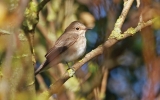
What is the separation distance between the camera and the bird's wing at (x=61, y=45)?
5113mm

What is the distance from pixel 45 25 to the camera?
5875mm

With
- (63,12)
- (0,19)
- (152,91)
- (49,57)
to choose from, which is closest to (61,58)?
(49,57)

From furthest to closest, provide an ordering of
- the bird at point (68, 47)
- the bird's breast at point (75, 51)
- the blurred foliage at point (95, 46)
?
the blurred foliage at point (95, 46) < the bird's breast at point (75, 51) < the bird at point (68, 47)

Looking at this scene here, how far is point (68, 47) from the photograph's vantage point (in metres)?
5.38

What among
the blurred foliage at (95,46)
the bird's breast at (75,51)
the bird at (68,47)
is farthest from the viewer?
the blurred foliage at (95,46)

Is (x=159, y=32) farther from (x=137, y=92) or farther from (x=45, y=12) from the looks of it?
(x=45, y=12)

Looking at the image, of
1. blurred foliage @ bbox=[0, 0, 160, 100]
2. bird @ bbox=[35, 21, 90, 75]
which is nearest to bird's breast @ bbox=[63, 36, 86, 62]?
bird @ bbox=[35, 21, 90, 75]

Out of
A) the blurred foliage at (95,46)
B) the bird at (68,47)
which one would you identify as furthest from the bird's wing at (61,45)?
the blurred foliage at (95,46)

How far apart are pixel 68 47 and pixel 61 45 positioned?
0.09 metres

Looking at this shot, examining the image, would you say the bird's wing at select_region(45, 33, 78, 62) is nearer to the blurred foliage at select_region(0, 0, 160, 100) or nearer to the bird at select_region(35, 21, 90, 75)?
the bird at select_region(35, 21, 90, 75)

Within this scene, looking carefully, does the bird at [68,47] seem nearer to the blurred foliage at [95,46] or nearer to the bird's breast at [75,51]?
the bird's breast at [75,51]

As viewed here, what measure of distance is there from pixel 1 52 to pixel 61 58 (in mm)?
2525

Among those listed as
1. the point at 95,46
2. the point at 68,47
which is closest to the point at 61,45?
the point at 68,47

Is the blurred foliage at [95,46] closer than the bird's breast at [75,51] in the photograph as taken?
No
